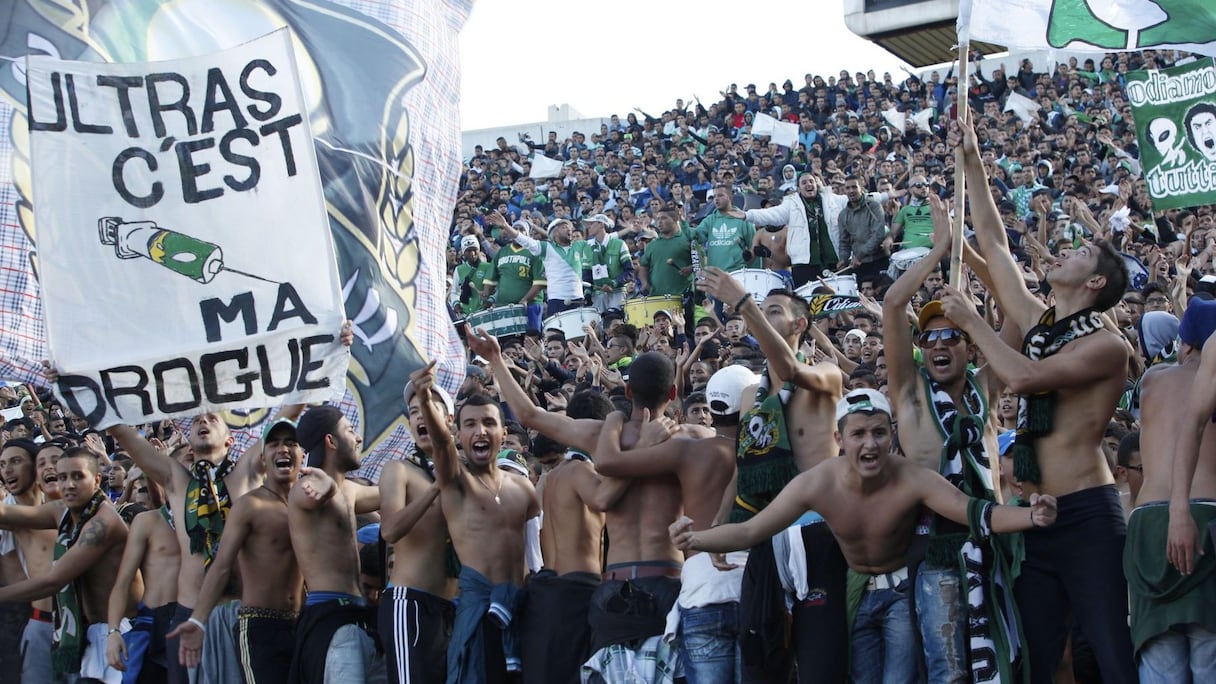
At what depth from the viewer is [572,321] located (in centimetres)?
1512

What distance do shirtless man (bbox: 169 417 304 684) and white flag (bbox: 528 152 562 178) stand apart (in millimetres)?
21877

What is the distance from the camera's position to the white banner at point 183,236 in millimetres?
6898

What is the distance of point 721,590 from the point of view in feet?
19.8

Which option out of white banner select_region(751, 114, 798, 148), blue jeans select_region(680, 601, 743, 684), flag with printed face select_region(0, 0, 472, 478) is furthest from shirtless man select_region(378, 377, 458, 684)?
white banner select_region(751, 114, 798, 148)

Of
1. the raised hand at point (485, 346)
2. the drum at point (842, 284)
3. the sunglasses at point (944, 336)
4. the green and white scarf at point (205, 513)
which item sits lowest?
the green and white scarf at point (205, 513)

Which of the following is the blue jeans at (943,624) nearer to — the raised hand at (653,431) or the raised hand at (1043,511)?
the raised hand at (1043,511)

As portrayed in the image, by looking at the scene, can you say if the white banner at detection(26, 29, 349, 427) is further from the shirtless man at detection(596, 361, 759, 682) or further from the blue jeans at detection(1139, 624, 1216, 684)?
the blue jeans at detection(1139, 624, 1216, 684)

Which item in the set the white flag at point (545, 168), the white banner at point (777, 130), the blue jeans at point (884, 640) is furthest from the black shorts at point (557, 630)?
the white flag at point (545, 168)

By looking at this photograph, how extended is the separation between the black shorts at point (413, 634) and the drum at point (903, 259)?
7898 millimetres

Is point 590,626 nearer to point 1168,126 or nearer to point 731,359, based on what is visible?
point 731,359

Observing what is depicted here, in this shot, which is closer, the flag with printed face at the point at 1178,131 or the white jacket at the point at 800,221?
the flag with printed face at the point at 1178,131

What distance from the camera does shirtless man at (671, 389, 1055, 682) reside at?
553 centimetres

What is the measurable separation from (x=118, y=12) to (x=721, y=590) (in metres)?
5.13

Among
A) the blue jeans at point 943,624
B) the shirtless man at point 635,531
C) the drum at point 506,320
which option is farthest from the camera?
the drum at point 506,320
